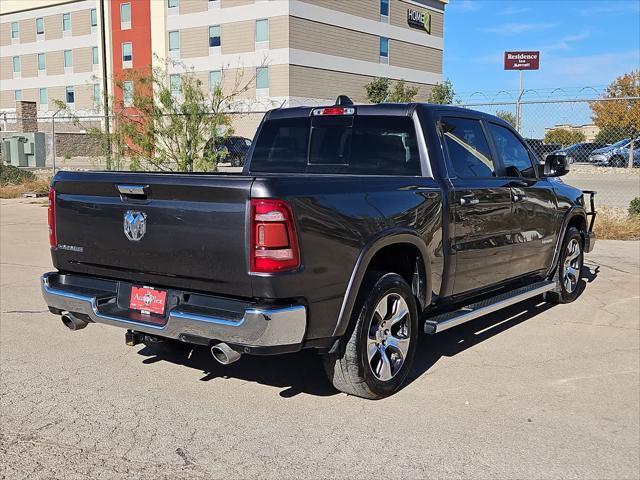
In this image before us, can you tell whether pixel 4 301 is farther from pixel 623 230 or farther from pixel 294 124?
pixel 623 230

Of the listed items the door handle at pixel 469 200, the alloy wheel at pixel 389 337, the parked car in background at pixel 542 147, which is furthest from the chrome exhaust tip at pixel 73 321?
the parked car in background at pixel 542 147

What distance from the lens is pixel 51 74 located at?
6072 cm

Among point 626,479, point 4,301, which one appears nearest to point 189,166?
point 4,301

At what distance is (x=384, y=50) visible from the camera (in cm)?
5416

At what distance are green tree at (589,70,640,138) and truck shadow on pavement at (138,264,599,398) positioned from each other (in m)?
9.47

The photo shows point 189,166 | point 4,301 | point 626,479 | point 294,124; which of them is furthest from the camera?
point 189,166

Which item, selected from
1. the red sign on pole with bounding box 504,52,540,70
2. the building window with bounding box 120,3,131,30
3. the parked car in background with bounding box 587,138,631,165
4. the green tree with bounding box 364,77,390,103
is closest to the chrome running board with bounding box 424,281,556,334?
the parked car in background with bounding box 587,138,631,165

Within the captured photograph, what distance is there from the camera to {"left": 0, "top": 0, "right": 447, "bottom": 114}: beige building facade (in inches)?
1801

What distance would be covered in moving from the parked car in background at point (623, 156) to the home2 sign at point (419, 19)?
1529 inches

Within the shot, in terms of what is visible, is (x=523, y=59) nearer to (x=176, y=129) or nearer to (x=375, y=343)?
(x=176, y=129)

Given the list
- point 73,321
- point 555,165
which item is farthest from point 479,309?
point 73,321

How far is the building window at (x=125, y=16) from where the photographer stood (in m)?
53.9

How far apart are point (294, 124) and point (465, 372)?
2.53 meters

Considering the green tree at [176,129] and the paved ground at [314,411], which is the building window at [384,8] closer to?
the green tree at [176,129]
